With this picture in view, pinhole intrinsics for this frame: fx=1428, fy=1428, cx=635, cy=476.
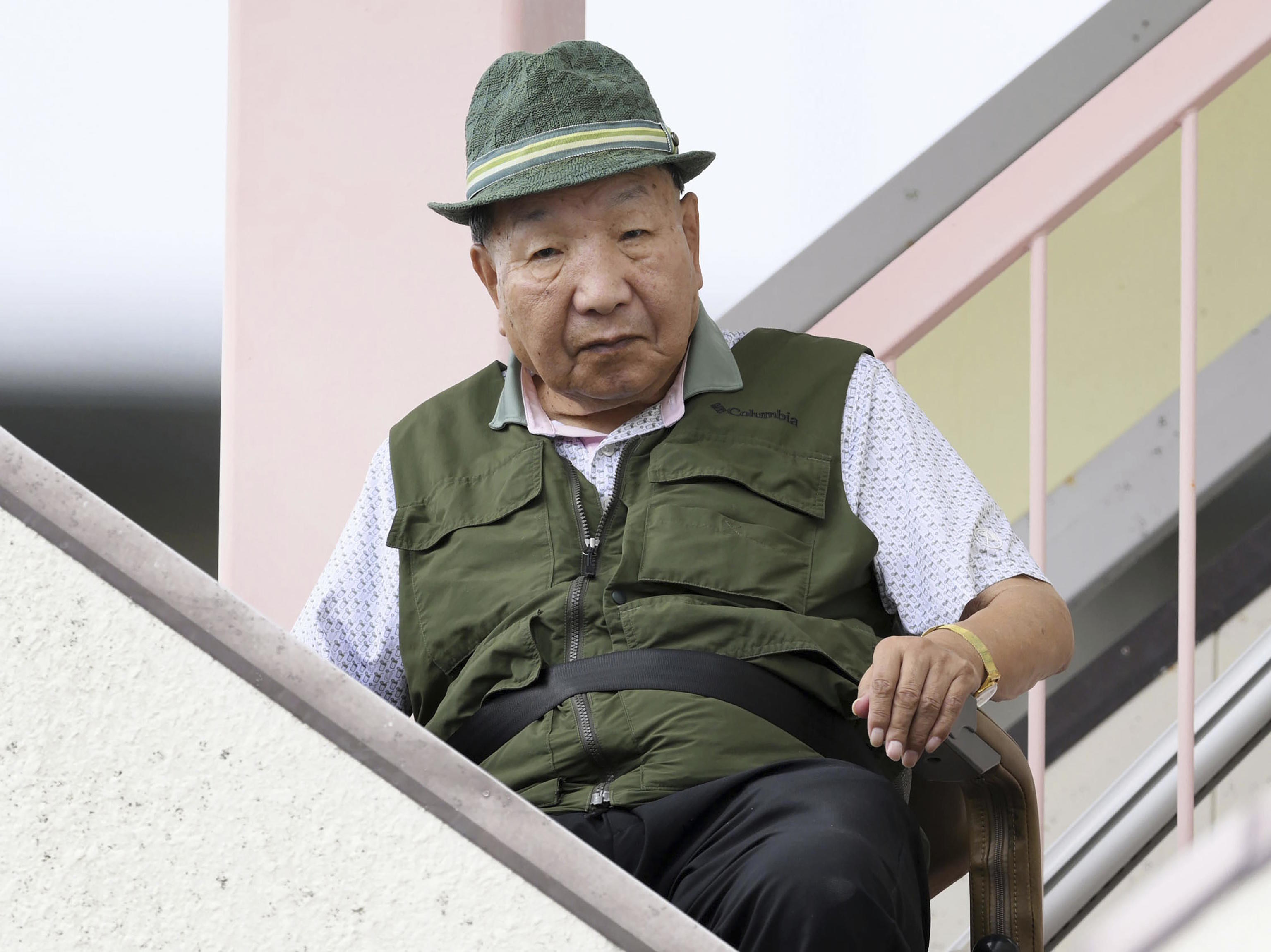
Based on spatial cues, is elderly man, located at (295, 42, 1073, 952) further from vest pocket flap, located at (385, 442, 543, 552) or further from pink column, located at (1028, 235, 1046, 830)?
pink column, located at (1028, 235, 1046, 830)

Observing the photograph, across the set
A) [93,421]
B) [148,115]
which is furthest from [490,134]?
[93,421]

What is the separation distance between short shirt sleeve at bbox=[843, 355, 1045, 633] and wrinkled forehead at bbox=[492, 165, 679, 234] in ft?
0.89

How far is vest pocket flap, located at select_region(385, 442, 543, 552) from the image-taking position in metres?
1.40

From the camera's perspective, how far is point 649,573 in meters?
1.31

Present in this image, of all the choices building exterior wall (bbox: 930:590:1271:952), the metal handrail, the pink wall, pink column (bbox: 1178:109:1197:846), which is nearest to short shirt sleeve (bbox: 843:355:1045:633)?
pink column (bbox: 1178:109:1197:846)

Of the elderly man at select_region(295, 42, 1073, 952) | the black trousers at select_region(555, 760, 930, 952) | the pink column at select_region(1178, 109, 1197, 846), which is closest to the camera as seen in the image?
the black trousers at select_region(555, 760, 930, 952)

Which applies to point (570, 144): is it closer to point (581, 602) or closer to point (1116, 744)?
point (581, 602)

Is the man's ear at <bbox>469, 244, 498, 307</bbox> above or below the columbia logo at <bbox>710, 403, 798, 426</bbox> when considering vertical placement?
above

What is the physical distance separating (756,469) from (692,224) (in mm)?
291

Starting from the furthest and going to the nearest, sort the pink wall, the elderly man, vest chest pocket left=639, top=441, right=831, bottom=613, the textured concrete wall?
the pink wall, vest chest pocket left=639, top=441, right=831, bottom=613, the elderly man, the textured concrete wall

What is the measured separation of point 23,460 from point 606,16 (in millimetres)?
2510

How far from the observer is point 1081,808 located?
2861mm

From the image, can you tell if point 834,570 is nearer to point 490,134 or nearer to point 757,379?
point 757,379

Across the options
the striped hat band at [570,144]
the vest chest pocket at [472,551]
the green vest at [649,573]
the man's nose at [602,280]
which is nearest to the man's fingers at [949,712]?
the green vest at [649,573]
